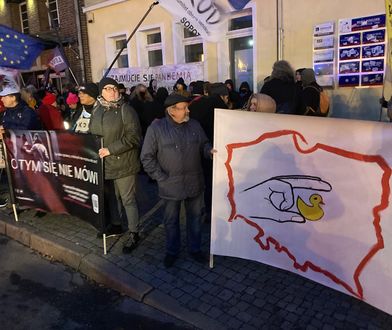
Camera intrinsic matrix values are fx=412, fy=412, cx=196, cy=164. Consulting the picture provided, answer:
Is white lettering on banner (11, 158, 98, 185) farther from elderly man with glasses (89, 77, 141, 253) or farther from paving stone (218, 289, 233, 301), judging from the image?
paving stone (218, 289, 233, 301)

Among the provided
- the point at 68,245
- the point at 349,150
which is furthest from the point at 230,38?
the point at 349,150

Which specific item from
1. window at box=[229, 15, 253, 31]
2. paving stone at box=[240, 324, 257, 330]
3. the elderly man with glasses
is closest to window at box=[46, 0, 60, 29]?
window at box=[229, 15, 253, 31]

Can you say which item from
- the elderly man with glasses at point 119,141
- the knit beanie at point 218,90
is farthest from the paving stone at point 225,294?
the knit beanie at point 218,90

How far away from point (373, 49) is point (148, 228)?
4780 millimetres

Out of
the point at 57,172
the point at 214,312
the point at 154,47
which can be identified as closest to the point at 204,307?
the point at 214,312

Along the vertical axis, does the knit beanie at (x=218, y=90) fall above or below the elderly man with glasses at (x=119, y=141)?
above

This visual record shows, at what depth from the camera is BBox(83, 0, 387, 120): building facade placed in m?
7.18

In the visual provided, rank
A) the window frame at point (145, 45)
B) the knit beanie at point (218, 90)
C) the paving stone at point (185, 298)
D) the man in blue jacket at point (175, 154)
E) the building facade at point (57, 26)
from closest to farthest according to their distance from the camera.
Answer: the paving stone at point (185, 298)
the man in blue jacket at point (175, 154)
the knit beanie at point (218, 90)
the window frame at point (145, 45)
the building facade at point (57, 26)

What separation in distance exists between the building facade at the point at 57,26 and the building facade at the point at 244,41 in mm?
415

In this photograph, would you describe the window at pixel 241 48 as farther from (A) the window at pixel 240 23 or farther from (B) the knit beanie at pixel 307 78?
(B) the knit beanie at pixel 307 78

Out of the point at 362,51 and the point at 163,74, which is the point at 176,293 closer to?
the point at 362,51

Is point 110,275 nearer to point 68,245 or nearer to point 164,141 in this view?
point 68,245

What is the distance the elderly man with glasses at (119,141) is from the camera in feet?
13.6

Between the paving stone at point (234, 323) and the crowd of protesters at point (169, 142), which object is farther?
the crowd of protesters at point (169, 142)
